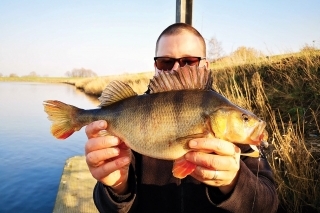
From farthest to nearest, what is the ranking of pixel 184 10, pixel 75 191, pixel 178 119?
pixel 184 10 → pixel 75 191 → pixel 178 119

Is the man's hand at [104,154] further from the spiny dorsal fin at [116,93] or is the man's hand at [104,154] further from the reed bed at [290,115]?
the reed bed at [290,115]

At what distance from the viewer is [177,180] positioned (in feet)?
6.72

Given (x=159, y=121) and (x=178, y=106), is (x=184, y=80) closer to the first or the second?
(x=178, y=106)

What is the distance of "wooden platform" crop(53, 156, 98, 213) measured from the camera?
12.6 ft

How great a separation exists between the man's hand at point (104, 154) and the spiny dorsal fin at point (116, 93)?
178 millimetres

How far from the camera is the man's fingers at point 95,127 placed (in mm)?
1590

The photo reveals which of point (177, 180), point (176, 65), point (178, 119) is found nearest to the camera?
point (178, 119)

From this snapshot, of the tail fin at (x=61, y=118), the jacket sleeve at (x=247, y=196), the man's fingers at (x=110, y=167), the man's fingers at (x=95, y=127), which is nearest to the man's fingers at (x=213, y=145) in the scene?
the jacket sleeve at (x=247, y=196)

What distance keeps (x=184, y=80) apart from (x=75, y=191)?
3.48m

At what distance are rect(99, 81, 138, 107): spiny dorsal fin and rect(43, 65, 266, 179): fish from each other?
44mm

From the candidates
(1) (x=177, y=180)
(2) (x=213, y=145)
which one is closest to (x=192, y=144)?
(2) (x=213, y=145)

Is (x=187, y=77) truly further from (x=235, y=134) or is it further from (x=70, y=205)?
(x=70, y=205)

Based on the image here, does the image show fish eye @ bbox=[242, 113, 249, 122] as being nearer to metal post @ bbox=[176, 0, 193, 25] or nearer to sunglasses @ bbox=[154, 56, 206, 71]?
Result: sunglasses @ bbox=[154, 56, 206, 71]

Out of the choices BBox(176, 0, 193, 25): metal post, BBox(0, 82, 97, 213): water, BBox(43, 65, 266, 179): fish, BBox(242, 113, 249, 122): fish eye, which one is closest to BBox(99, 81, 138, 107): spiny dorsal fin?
BBox(43, 65, 266, 179): fish
